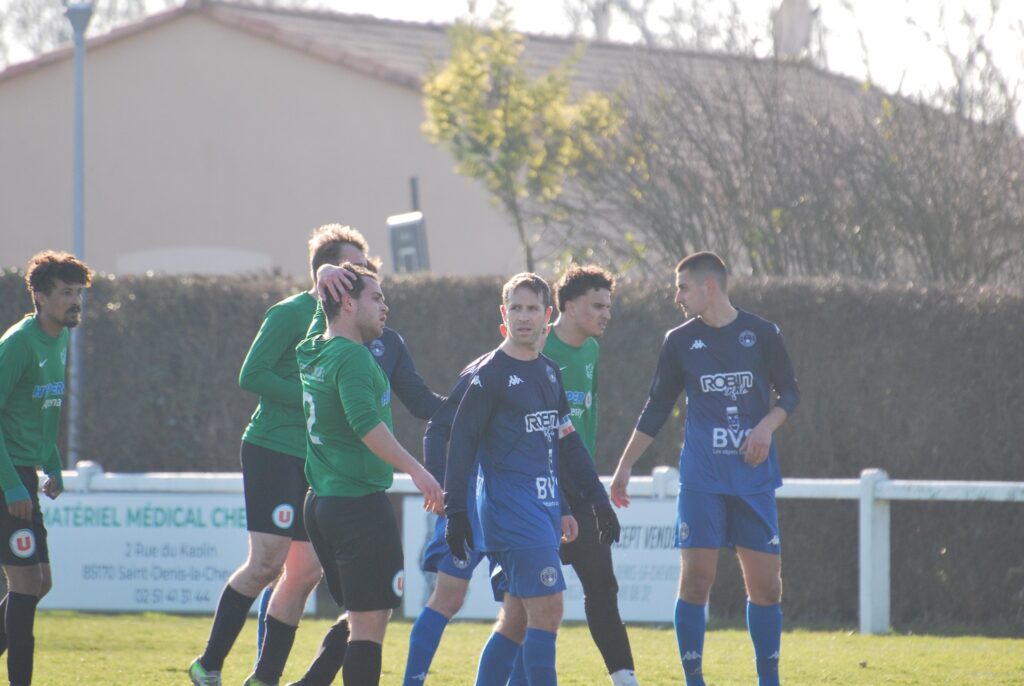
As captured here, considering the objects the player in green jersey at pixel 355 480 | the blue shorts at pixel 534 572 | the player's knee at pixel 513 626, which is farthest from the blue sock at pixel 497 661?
the player in green jersey at pixel 355 480

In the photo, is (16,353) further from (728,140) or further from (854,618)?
(728,140)

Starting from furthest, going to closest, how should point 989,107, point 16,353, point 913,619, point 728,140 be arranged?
point 728,140 < point 989,107 < point 913,619 < point 16,353

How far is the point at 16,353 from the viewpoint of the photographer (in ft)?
23.7

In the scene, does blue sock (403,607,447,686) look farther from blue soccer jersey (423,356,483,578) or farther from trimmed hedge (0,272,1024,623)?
trimmed hedge (0,272,1024,623)

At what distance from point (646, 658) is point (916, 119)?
300 inches

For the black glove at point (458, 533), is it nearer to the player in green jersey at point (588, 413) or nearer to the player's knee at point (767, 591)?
the player in green jersey at point (588, 413)

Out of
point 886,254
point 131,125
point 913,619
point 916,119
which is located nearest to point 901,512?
point 913,619

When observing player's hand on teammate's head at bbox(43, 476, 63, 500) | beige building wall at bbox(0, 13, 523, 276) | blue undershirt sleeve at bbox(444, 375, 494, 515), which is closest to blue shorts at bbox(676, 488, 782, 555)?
blue undershirt sleeve at bbox(444, 375, 494, 515)

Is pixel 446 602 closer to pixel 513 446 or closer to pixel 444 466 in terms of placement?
pixel 444 466

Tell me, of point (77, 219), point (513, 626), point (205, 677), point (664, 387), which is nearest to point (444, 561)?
point (513, 626)

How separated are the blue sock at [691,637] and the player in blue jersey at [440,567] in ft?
3.98

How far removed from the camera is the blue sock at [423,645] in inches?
271

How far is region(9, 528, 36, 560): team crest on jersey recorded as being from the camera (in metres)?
7.14

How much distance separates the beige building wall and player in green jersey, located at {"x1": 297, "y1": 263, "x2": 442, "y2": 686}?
16502 mm
